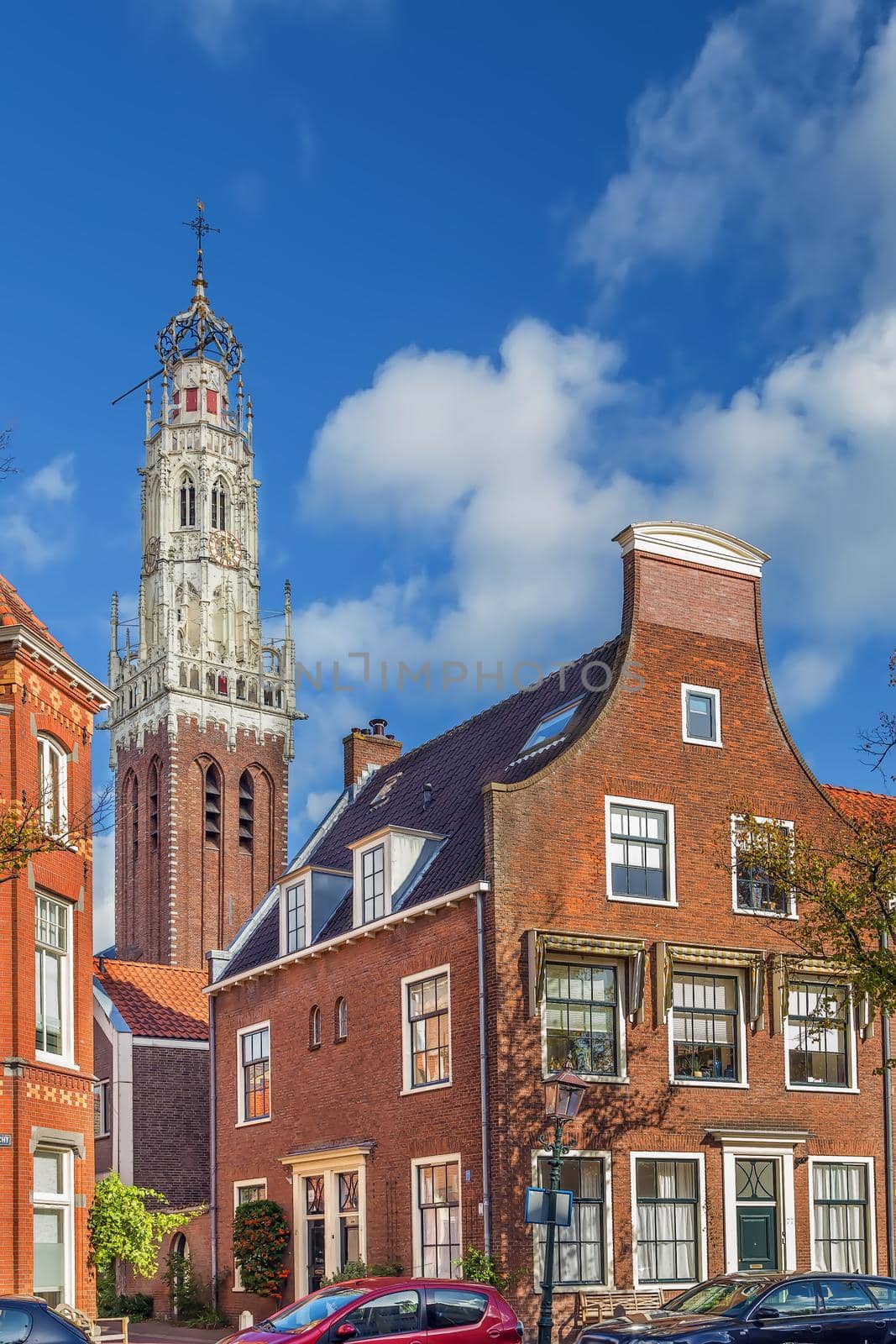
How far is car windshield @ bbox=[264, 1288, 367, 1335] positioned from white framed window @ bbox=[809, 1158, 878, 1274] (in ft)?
42.9

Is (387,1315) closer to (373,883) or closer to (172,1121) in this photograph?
(373,883)

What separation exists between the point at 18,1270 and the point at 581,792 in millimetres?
11914

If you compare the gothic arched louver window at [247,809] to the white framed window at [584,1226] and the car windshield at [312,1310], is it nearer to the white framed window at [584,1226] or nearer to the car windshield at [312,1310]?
the white framed window at [584,1226]

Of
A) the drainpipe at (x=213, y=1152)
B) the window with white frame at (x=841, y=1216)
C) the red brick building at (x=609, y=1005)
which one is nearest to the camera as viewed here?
the red brick building at (x=609, y=1005)

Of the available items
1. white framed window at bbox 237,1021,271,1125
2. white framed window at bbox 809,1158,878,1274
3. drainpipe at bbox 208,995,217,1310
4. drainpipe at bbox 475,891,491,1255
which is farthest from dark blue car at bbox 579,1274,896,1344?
drainpipe at bbox 208,995,217,1310

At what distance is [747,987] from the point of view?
3031 cm

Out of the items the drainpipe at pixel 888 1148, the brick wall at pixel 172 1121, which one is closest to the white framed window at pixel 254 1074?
the brick wall at pixel 172 1121

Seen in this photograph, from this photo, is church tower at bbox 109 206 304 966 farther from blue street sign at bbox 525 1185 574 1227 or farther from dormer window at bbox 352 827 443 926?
blue street sign at bbox 525 1185 574 1227

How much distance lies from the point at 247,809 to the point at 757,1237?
60.3m

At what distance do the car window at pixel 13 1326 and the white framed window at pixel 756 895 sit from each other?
1673 cm

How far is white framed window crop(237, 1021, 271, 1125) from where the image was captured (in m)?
35.7

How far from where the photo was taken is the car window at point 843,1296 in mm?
19859

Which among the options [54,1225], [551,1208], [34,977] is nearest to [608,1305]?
[551,1208]

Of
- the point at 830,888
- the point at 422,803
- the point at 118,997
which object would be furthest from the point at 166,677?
the point at 830,888
